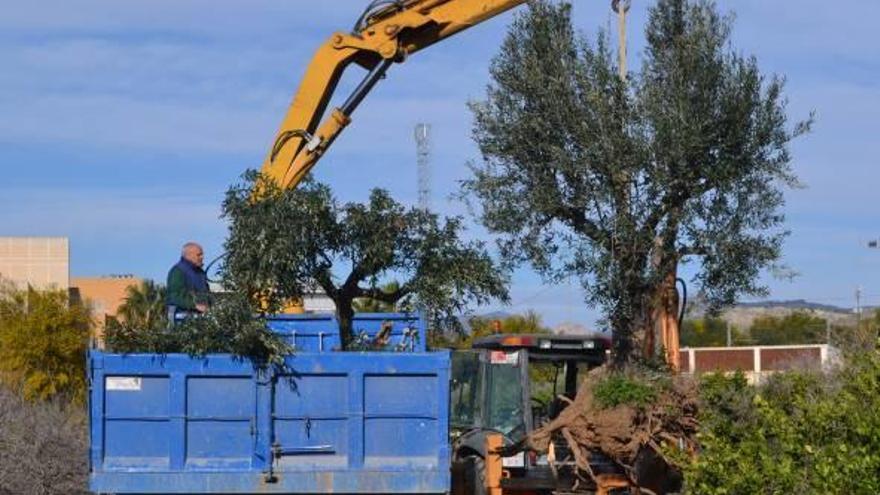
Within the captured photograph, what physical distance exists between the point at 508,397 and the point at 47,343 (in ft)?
53.2

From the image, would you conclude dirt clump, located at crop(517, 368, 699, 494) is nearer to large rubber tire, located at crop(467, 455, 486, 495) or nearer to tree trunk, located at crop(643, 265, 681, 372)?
large rubber tire, located at crop(467, 455, 486, 495)

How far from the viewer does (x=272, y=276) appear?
12.4 metres

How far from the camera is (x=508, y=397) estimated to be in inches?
580

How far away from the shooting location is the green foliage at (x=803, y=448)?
762 centimetres

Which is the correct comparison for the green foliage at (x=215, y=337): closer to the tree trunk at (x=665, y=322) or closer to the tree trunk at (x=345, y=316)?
the tree trunk at (x=345, y=316)

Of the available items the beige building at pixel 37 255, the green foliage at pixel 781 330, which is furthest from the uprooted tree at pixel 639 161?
the green foliage at pixel 781 330

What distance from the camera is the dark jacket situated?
1277cm

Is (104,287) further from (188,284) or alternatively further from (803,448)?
(803,448)

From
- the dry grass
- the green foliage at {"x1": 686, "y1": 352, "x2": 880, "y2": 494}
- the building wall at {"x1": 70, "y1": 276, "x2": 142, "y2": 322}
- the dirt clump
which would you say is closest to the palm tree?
the dry grass

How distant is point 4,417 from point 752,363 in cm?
3423

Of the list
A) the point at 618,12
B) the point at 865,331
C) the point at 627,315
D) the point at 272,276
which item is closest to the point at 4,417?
the point at 272,276

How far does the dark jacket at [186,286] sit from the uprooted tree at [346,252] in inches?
20.3

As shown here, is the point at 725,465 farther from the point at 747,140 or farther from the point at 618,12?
the point at 618,12

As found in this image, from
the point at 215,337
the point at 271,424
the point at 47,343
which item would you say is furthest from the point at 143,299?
the point at 271,424
